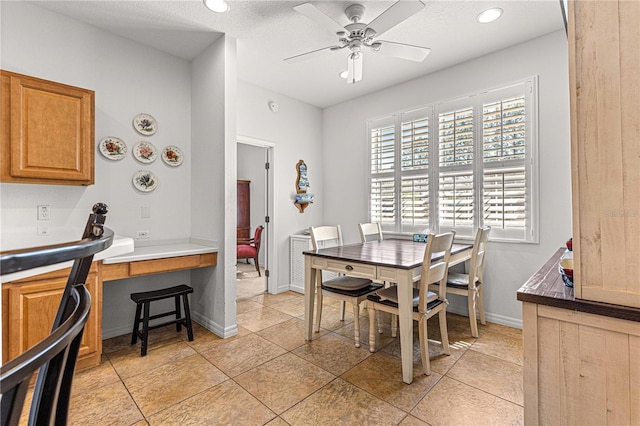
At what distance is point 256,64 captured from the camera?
3566 millimetres

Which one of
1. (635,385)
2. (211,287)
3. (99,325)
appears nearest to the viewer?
(635,385)

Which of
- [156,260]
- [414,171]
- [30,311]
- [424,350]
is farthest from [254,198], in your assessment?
[424,350]

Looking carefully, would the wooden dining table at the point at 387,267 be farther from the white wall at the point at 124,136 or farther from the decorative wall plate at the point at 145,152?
the decorative wall plate at the point at 145,152

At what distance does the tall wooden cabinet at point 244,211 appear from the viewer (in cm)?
677

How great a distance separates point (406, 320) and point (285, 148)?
3081 mm

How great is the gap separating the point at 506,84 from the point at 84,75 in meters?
4.00

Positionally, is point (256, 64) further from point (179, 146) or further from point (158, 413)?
point (158, 413)

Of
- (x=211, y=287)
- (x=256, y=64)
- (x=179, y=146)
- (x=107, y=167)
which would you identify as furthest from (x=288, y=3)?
(x=211, y=287)

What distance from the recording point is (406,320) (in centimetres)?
216

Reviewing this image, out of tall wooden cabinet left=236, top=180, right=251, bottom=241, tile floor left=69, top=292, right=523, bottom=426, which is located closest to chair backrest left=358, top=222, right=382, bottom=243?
tile floor left=69, top=292, right=523, bottom=426

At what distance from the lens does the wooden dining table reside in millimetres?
2148

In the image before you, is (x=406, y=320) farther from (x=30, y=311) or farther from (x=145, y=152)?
(x=145, y=152)

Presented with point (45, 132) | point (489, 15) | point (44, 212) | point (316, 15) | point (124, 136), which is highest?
point (489, 15)

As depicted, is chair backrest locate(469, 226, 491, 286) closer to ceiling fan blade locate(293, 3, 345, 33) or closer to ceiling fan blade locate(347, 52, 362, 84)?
ceiling fan blade locate(347, 52, 362, 84)
